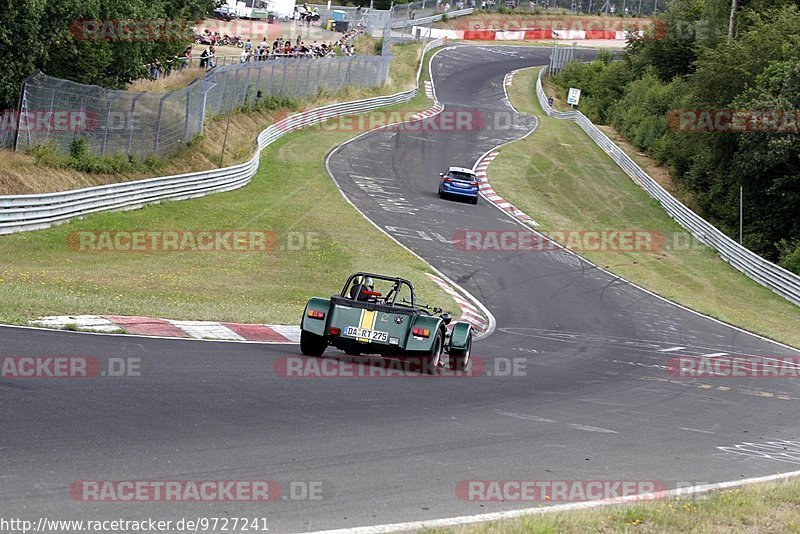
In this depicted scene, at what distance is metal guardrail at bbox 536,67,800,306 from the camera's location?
31.6 meters

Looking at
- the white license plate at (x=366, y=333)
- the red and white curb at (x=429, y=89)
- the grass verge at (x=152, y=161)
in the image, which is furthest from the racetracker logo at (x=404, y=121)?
the white license plate at (x=366, y=333)

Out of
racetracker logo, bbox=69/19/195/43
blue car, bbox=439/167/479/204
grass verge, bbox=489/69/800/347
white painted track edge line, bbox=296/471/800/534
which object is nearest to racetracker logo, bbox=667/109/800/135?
grass verge, bbox=489/69/800/347

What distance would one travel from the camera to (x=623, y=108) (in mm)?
60125

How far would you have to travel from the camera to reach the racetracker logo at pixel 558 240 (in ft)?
106

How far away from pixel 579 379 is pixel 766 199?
27117mm

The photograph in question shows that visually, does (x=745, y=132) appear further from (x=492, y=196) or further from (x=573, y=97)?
(x=573, y=97)

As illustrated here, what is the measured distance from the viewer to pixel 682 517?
25.0 feet

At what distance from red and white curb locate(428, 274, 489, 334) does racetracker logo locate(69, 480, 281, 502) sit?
13.4m

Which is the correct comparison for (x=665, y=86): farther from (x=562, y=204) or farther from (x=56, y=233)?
(x=56, y=233)

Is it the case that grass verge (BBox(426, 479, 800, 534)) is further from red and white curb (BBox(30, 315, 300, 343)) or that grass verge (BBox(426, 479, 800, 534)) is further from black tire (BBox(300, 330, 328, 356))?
Result: red and white curb (BBox(30, 315, 300, 343))

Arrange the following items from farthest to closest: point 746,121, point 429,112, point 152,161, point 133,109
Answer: point 429,112
point 746,121
point 152,161
point 133,109

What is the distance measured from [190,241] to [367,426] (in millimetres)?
17410

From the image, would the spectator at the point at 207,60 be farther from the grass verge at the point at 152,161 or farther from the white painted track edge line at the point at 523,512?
the white painted track edge line at the point at 523,512

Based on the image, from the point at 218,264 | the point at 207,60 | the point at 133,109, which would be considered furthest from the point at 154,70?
the point at 218,264
